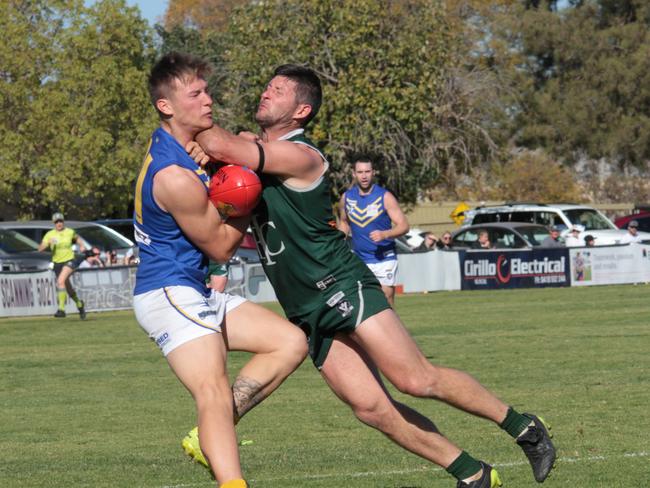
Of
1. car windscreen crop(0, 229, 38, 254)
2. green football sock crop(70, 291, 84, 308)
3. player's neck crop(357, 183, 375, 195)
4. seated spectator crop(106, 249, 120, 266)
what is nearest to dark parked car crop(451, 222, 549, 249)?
seated spectator crop(106, 249, 120, 266)

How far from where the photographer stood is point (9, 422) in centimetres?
1098

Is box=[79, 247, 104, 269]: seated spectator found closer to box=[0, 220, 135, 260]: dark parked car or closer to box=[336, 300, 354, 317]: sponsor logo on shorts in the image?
box=[0, 220, 135, 260]: dark parked car

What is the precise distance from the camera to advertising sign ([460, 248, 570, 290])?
1186 inches

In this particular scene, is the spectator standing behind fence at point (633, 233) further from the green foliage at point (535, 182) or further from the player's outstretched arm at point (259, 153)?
the green foliage at point (535, 182)

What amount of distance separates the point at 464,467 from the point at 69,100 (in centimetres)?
3817

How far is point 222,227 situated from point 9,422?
17.6ft

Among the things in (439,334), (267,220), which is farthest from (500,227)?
(267,220)

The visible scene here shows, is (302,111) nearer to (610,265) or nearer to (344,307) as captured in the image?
(344,307)

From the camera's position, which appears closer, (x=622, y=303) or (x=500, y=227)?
(x=622, y=303)

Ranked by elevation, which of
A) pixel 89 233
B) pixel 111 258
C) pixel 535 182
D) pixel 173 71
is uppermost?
pixel 173 71

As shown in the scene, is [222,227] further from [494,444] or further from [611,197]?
[611,197]

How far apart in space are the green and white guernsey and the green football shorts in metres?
0.02

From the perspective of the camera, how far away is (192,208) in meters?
6.20

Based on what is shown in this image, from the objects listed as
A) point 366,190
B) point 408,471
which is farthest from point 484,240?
point 408,471
